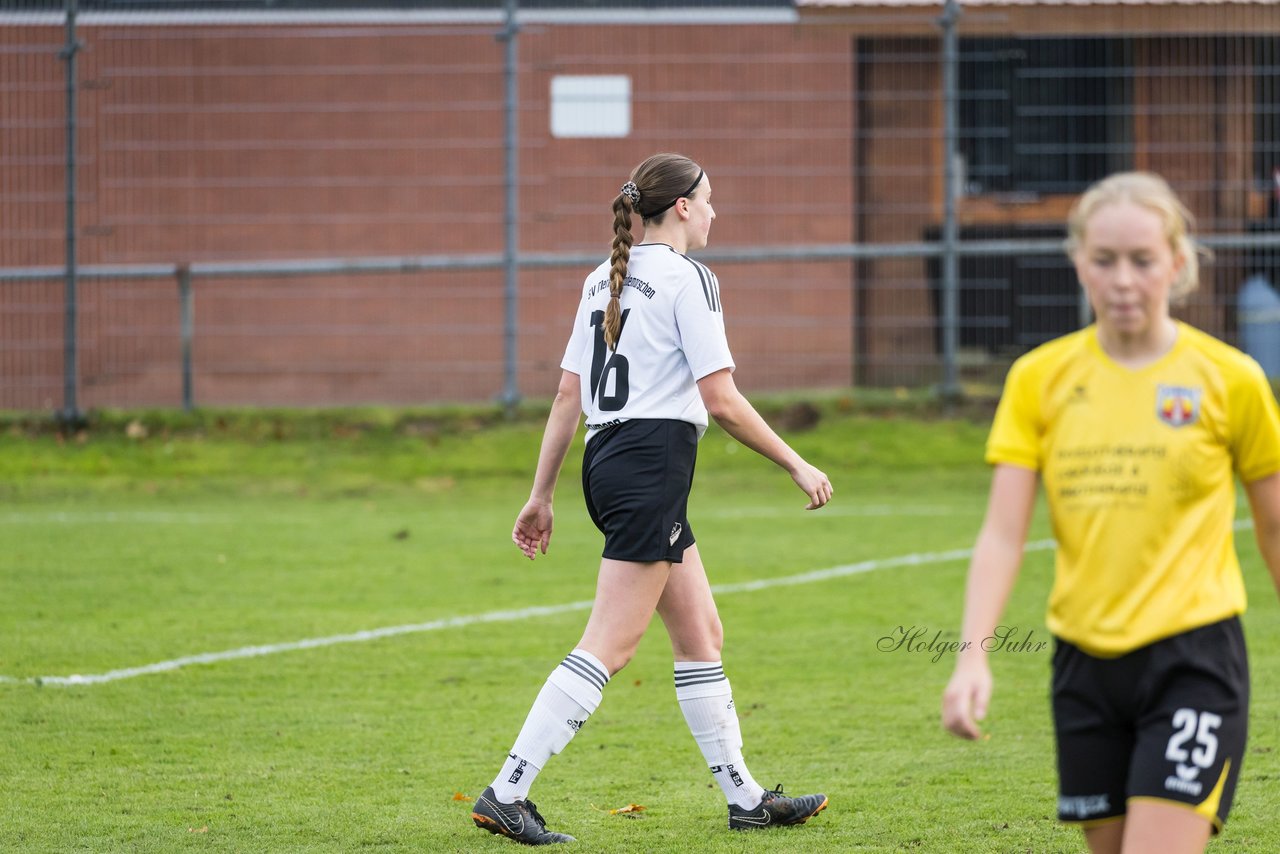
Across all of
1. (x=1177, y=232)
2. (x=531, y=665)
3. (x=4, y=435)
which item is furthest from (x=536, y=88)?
(x=1177, y=232)

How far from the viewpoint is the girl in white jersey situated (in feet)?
13.9

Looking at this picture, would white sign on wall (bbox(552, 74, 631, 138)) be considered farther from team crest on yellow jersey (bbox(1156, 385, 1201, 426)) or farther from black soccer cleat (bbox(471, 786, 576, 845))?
team crest on yellow jersey (bbox(1156, 385, 1201, 426))

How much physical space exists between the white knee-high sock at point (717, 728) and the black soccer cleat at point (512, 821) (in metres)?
0.48

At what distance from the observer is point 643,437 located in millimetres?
4262

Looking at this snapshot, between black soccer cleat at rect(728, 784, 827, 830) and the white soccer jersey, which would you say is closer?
the white soccer jersey

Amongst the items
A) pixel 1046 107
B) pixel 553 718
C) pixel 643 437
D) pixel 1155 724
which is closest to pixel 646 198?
pixel 643 437

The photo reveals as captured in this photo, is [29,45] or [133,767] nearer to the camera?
[133,767]

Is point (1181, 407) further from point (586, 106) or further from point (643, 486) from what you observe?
point (586, 106)

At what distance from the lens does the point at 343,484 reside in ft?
40.4

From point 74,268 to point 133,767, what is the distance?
9.15m

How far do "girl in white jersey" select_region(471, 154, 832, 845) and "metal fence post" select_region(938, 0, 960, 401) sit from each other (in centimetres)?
887

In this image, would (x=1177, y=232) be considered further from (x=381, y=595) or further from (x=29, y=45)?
(x=29, y=45)
